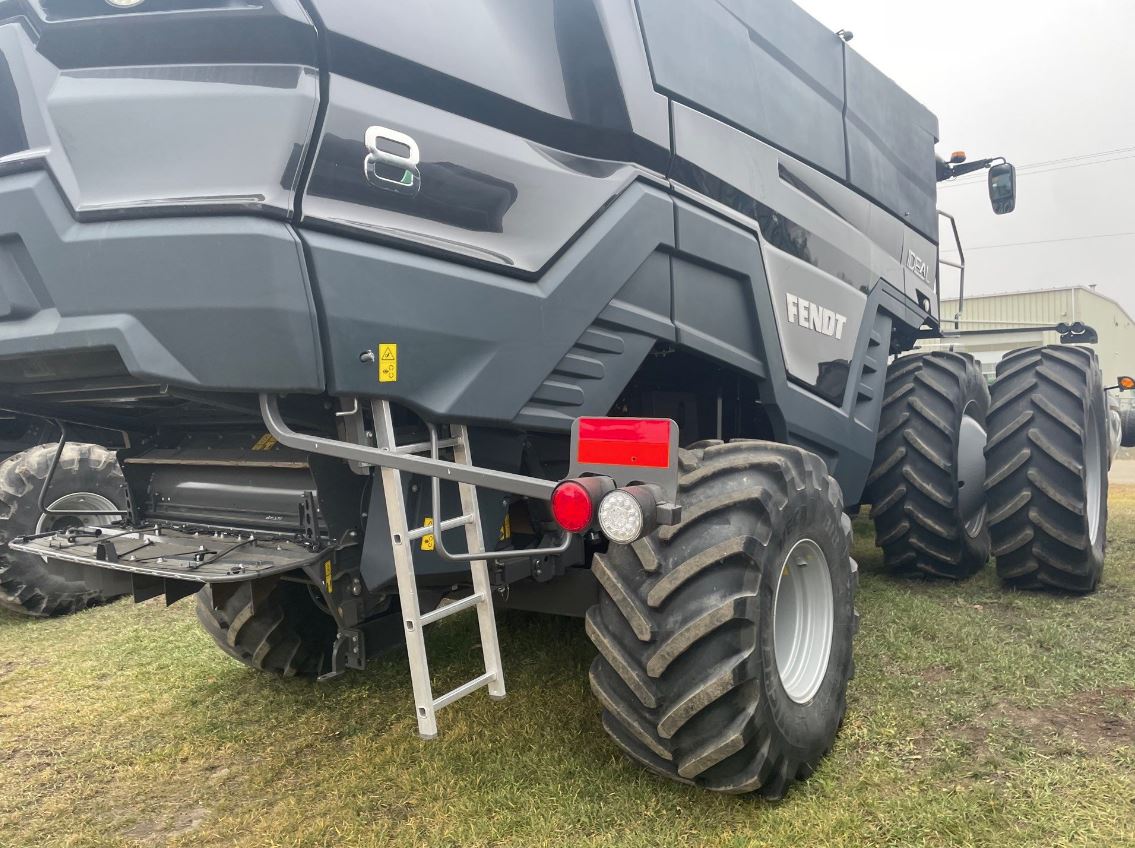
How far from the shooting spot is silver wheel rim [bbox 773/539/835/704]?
2.69 meters

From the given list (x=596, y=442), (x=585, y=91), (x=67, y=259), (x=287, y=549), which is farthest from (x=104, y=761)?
(x=585, y=91)

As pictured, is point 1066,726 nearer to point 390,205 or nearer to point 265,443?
point 390,205

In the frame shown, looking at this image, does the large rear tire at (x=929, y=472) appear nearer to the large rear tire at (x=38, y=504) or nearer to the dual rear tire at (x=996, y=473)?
the dual rear tire at (x=996, y=473)

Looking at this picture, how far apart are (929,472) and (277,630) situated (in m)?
3.32

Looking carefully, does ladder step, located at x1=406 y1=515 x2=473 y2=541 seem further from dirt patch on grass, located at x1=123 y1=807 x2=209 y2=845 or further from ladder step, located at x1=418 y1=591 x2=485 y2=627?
dirt patch on grass, located at x1=123 y1=807 x2=209 y2=845

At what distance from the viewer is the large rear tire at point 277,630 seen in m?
3.38

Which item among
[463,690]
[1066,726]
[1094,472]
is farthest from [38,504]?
[1094,472]

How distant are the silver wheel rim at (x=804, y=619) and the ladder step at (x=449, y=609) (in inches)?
39.4

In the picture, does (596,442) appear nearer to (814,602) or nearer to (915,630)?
(814,602)

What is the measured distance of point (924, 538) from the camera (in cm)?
443

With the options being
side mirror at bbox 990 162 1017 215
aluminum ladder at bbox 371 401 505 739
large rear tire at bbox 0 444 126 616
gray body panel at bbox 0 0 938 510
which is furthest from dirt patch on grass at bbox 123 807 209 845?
side mirror at bbox 990 162 1017 215

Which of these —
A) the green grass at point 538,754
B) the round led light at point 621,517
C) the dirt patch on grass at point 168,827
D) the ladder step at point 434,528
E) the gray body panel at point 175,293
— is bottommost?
the dirt patch on grass at point 168,827

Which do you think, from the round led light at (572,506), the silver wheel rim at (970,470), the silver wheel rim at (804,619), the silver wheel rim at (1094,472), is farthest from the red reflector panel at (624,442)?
the silver wheel rim at (1094,472)

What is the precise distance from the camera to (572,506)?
204cm
